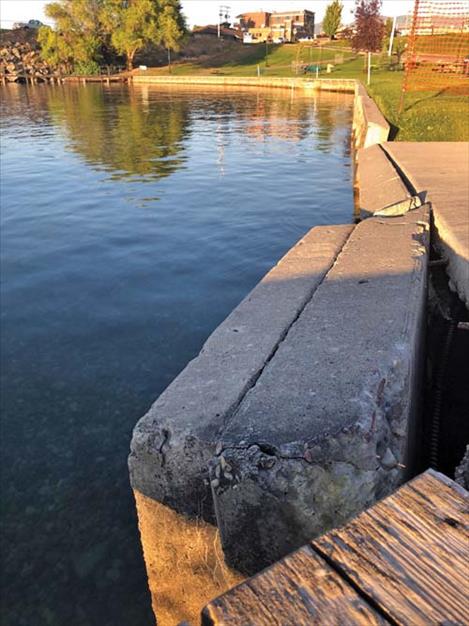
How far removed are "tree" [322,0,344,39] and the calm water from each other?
71826 mm

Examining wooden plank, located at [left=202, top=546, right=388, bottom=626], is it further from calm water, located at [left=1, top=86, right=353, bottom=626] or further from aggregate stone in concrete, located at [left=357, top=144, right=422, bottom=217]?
aggregate stone in concrete, located at [left=357, top=144, right=422, bottom=217]

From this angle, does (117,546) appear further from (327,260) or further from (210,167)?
(210,167)

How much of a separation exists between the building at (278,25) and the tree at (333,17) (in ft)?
188

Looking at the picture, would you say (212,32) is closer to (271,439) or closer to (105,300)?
(105,300)

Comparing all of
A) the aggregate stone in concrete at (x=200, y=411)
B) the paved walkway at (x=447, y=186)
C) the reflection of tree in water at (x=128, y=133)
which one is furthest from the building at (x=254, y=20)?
the aggregate stone in concrete at (x=200, y=411)

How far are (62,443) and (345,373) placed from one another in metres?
3.12

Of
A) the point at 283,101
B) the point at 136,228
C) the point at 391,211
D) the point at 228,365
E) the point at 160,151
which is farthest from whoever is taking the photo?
the point at 283,101

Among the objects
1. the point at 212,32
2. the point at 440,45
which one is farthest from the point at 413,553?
the point at 212,32

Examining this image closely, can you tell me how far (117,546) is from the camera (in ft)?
12.4

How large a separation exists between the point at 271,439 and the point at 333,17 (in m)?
92.7

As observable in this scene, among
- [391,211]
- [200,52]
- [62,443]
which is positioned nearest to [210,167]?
[391,211]

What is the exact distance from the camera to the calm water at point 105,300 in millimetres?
3707

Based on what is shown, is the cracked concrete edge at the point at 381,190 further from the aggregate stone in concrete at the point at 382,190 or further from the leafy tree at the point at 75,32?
the leafy tree at the point at 75,32

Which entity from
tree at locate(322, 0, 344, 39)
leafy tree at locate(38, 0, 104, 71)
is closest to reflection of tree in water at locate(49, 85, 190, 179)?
leafy tree at locate(38, 0, 104, 71)
